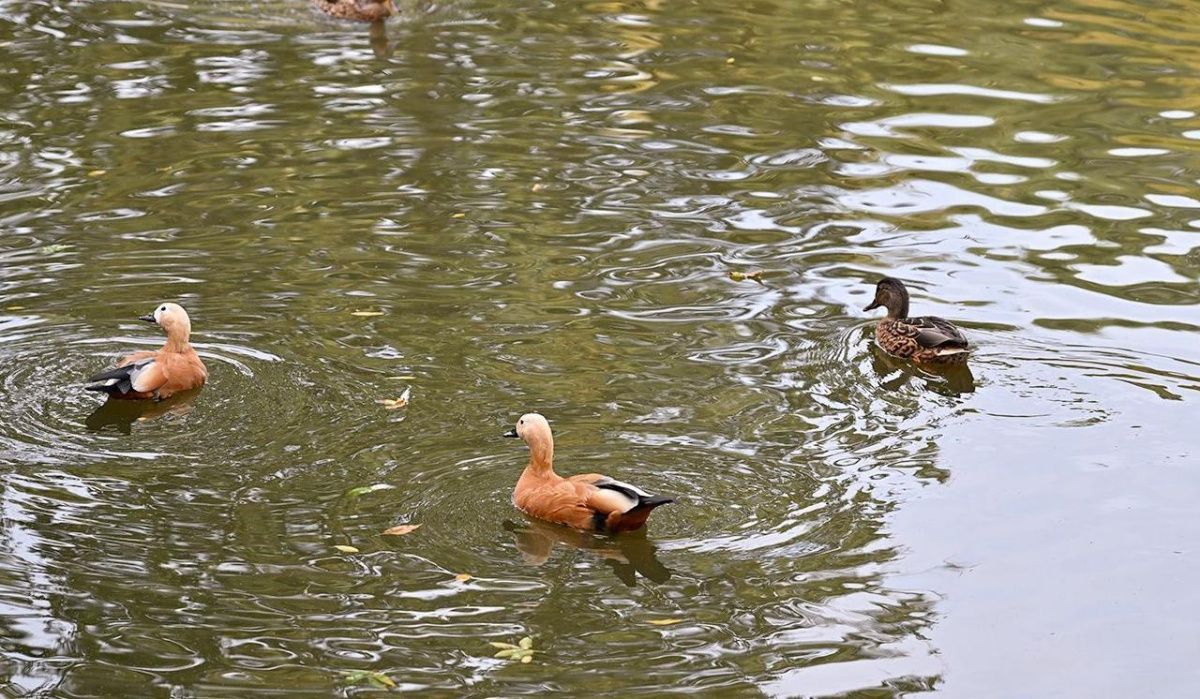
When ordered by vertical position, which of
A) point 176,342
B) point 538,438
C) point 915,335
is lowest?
point 915,335

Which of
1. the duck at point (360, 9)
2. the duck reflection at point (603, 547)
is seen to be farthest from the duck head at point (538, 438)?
the duck at point (360, 9)

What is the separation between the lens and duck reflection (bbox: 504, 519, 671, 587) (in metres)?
8.05

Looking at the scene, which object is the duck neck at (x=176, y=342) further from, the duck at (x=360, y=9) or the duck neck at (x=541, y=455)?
the duck at (x=360, y=9)

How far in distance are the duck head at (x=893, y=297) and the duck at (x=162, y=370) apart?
15.0 feet

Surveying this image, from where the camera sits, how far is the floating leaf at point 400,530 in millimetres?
8258

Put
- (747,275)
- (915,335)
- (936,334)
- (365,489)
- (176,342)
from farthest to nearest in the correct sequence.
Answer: (747,275)
(915,335)
(936,334)
(176,342)
(365,489)

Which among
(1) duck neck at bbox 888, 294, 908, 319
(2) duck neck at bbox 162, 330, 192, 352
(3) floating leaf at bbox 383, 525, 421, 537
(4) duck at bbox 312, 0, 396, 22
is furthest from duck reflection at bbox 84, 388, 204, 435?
(4) duck at bbox 312, 0, 396, 22

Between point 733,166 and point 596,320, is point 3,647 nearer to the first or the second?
point 596,320

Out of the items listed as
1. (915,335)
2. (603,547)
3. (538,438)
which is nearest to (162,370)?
(538,438)

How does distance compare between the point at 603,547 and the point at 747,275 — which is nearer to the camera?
the point at 603,547

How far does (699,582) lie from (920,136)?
28.0 feet

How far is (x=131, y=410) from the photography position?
9867 millimetres

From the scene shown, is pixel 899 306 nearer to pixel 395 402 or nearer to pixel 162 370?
pixel 395 402

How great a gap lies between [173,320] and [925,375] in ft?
15.8
